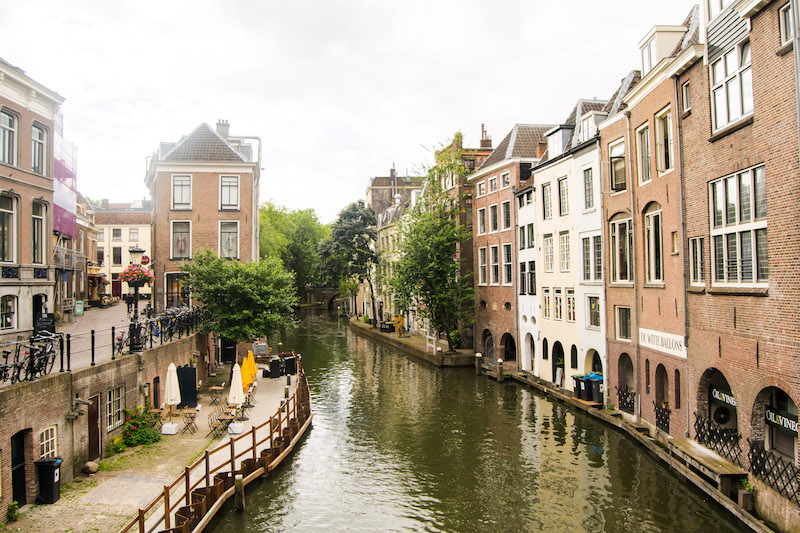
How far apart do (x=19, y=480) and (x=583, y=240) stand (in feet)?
74.1

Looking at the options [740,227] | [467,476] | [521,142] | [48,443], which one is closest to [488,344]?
[521,142]

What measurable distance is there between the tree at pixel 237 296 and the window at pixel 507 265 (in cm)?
1482

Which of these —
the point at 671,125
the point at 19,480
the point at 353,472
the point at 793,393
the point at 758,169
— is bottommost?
the point at 353,472

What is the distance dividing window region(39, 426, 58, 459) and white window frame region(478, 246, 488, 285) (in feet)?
97.7

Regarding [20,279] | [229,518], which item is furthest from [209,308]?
[229,518]

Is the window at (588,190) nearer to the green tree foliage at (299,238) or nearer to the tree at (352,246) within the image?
the tree at (352,246)

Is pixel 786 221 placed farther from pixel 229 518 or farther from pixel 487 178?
pixel 487 178

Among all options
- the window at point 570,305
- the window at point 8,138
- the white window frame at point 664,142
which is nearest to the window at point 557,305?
the window at point 570,305

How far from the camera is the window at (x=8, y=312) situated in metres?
20.7

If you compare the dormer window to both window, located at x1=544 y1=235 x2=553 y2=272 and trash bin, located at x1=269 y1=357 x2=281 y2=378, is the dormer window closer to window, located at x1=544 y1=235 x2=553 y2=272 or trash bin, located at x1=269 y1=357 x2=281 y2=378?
window, located at x1=544 y1=235 x2=553 y2=272

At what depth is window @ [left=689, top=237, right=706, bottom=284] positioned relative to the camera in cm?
1603

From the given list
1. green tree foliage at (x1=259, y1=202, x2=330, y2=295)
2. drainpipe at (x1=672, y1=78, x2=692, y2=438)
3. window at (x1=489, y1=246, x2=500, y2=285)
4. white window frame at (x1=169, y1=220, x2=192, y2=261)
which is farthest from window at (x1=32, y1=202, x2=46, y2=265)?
green tree foliage at (x1=259, y1=202, x2=330, y2=295)

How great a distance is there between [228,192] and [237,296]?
34.5 ft

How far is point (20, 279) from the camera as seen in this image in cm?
2122
